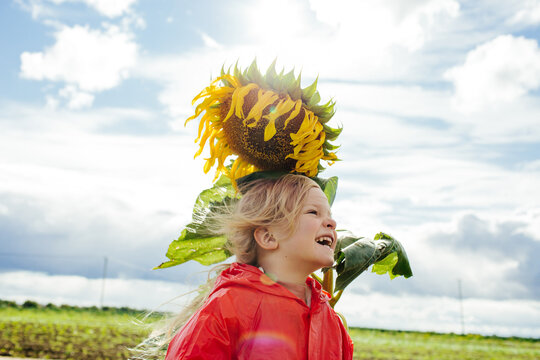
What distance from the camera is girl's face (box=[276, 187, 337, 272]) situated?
80.7 inches

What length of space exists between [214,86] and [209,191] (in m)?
0.55

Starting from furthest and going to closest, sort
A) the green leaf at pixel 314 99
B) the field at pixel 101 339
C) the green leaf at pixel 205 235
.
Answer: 1. the field at pixel 101 339
2. the green leaf at pixel 205 235
3. the green leaf at pixel 314 99

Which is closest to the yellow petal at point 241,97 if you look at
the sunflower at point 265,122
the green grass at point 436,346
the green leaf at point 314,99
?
the sunflower at point 265,122

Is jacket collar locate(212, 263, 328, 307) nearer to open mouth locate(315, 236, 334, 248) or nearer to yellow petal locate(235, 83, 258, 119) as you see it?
open mouth locate(315, 236, 334, 248)

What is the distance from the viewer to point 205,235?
2.41 m

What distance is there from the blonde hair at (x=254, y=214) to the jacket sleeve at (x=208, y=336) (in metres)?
0.33

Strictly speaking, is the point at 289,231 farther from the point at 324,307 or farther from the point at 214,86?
the point at 214,86

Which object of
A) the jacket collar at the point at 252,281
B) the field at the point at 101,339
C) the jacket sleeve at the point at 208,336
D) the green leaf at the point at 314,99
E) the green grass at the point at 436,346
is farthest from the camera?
the green grass at the point at 436,346

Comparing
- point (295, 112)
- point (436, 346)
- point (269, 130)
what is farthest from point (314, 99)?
point (436, 346)

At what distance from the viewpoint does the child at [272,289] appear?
1851 millimetres

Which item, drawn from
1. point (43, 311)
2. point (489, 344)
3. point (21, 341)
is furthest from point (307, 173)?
point (489, 344)

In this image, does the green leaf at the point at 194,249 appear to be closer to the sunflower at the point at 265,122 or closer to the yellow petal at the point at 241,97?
the sunflower at the point at 265,122

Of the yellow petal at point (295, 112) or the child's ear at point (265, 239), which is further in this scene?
the child's ear at point (265, 239)

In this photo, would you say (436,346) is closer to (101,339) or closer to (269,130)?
(101,339)
